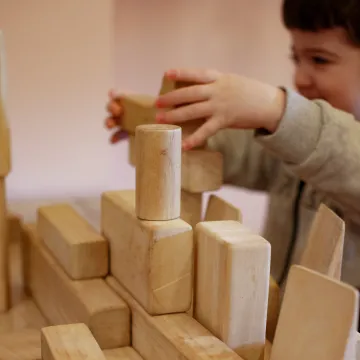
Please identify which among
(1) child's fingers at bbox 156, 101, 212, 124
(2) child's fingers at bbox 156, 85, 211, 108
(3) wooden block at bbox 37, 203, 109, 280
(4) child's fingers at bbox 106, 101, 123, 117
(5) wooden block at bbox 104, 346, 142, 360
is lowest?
(5) wooden block at bbox 104, 346, 142, 360

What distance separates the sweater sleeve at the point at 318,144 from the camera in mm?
573

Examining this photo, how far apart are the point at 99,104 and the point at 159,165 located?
23.4 inches

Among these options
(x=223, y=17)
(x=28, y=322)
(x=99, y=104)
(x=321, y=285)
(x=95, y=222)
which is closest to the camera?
(x=321, y=285)

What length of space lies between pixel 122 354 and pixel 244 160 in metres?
0.49

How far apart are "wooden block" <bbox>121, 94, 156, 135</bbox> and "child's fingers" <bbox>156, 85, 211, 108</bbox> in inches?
1.1

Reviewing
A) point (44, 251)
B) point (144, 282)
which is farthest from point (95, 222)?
point (144, 282)

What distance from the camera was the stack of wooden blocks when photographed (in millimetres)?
303

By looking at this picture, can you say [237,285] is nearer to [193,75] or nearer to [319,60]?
[193,75]

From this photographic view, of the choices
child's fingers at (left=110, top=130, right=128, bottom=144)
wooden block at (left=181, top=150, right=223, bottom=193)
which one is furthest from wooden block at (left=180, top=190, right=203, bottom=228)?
child's fingers at (left=110, top=130, right=128, bottom=144)

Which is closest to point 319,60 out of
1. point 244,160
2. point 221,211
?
point 244,160

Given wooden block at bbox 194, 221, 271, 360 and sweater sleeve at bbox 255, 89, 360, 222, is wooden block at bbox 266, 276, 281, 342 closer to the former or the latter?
wooden block at bbox 194, 221, 271, 360

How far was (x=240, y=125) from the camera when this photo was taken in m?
Result: 0.56

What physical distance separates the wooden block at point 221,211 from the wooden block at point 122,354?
0.11m

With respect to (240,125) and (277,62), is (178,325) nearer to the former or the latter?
(240,125)
